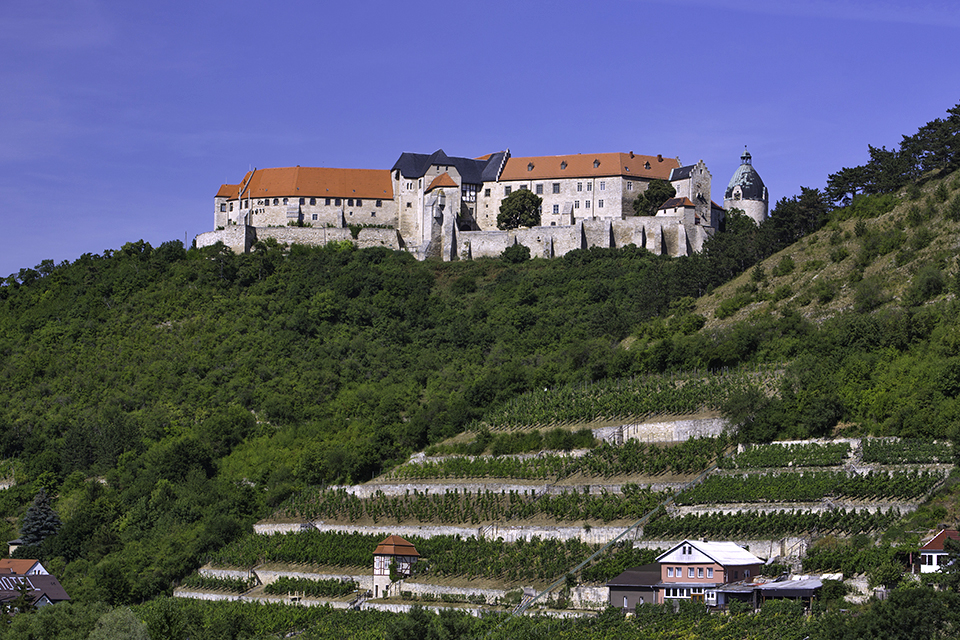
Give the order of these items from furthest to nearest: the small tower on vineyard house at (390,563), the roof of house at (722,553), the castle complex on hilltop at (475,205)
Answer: the castle complex on hilltop at (475,205), the small tower on vineyard house at (390,563), the roof of house at (722,553)

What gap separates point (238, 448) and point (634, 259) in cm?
3091

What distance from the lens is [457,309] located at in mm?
89250

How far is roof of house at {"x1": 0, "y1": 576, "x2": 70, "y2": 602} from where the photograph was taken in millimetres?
58188

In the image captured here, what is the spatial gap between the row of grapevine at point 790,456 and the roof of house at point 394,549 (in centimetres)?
1313

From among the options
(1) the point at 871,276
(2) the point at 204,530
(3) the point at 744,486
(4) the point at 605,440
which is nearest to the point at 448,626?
(3) the point at 744,486

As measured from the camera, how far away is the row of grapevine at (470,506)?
54.1 metres

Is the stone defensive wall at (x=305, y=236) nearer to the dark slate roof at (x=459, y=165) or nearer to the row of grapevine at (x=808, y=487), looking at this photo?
the dark slate roof at (x=459, y=165)

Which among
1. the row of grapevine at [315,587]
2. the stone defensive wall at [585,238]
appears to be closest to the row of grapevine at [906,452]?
the row of grapevine at [315,587]

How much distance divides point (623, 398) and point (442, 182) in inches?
1571

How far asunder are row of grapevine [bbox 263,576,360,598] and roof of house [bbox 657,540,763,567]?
14.0m

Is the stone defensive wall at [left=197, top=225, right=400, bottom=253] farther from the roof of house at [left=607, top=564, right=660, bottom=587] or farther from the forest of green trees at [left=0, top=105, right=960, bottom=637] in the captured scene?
the roof of house at [left=607, top=564, right=660, bottom=587]

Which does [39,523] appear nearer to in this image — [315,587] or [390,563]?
[315,587]

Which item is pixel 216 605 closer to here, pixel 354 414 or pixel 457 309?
pixel 354 414

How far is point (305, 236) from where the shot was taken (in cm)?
10038
